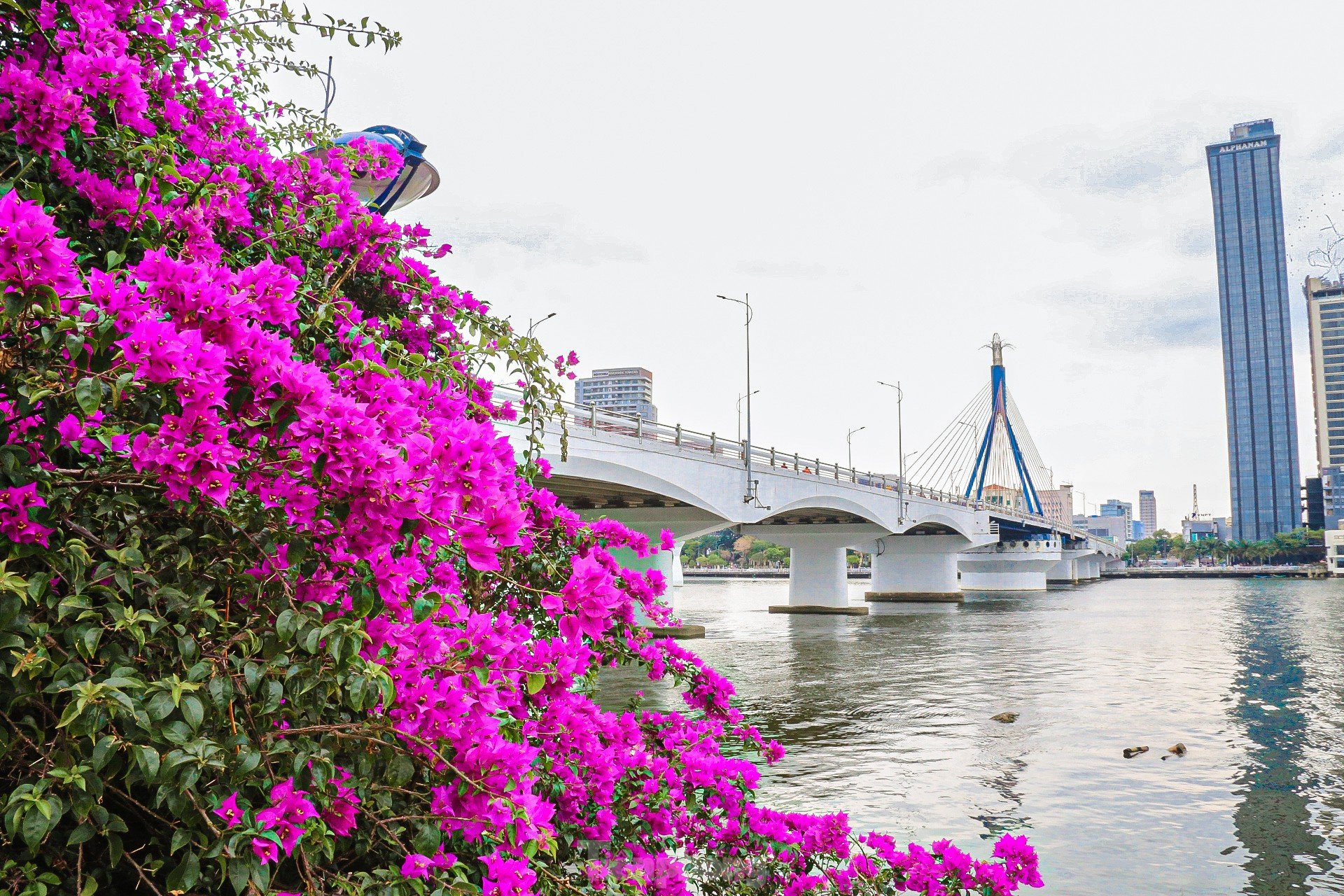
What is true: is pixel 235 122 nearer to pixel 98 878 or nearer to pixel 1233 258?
pixel 98 878

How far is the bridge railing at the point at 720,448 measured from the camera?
69.3 ft

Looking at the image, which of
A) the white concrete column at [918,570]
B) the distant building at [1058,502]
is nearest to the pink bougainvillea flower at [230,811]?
the white concrete column at [918,570]

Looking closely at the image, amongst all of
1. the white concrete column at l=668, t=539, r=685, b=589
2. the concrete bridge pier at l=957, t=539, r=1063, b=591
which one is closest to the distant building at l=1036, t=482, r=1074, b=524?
the concrete bridge pier at l=957, t=539, r=1063, b=591

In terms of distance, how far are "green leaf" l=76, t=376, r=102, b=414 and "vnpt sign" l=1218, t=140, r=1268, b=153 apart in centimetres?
23096

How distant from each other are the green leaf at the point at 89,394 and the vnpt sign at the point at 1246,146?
23096cm

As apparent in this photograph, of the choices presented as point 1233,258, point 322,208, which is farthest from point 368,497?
point 1233,258

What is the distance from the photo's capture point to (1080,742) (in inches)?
561

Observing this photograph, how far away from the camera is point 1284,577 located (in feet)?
323

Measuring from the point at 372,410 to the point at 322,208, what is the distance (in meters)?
2.08

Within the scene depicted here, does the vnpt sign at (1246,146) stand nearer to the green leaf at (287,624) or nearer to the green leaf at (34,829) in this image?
the green leaf at (287,624)

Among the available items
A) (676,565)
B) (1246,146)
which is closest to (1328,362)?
(1246,146)

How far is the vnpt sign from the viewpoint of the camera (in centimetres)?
19062

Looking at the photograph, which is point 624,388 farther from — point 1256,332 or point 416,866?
point 1256,332

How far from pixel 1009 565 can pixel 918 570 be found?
2426cm
